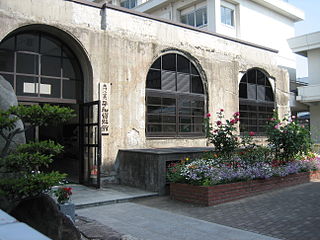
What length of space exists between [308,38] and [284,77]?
612 centimetres

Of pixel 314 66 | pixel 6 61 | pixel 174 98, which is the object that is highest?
pixel 314 66

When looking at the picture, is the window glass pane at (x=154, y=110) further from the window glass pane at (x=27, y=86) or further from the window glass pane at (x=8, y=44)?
the window glass pane at (x=8, y=44)

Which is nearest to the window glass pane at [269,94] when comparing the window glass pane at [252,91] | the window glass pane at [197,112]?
the window glass pane at [252,91]

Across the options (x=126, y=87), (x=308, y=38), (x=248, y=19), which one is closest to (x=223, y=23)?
(x=248, y=19)

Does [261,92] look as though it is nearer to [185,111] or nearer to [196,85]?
[196,85]

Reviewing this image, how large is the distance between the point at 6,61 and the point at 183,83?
22.4 ft

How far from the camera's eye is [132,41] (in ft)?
38.2

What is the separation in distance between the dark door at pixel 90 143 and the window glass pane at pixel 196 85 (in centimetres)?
499

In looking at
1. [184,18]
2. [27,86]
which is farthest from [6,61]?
[184,18]

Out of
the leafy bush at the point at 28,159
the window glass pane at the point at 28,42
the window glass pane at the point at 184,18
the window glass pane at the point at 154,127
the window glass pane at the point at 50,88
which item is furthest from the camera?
the window glass pane at the point at 184,18

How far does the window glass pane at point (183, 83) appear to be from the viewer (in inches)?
529

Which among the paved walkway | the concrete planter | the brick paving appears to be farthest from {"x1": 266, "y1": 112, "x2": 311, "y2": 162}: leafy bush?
the paved walkway

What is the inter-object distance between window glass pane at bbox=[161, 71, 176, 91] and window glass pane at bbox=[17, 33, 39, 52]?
190 inches

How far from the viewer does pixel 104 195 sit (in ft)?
29.1
